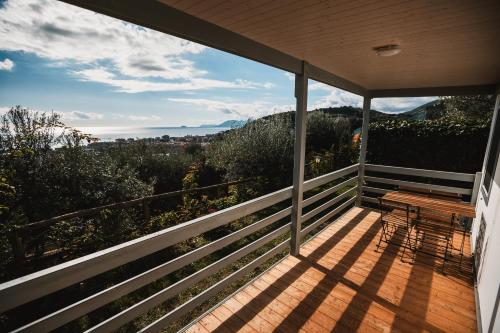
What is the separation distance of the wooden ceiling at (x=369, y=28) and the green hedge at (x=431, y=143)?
2.49 m

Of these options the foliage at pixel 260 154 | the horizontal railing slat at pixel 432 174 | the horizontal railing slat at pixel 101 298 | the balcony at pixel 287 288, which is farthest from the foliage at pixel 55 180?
the horizontal railing slat at pixel 432 174

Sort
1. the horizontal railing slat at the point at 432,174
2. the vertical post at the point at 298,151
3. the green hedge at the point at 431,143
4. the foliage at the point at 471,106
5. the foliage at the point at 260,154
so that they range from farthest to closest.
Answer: the foliage at the point at 471,106, the foliage at the point at 260,154, the green hedge at the point at 431,143, the horizontal railing slat at the point at 432,174, the vertical post at the point at 298,151

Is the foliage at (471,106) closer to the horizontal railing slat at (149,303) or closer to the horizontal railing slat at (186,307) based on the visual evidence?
the horizontal railing slat at (186,307)

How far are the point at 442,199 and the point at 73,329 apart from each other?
522 centimetres

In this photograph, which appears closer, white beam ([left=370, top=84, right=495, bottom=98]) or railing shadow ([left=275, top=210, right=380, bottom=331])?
railing shadow ([left=275, top=210, right=380, bottom=331])

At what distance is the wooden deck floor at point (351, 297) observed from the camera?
2.24 metres

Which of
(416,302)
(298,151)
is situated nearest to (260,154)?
(298,151)

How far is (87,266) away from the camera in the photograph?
1.41 metres

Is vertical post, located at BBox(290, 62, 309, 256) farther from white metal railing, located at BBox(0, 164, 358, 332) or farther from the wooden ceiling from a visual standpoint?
white metal railing, located at BBox(0, 164, 358, 332)

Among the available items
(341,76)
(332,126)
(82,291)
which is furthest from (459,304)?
(332,126)

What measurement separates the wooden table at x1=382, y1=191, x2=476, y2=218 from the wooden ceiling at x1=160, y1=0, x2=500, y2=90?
1.80 meters

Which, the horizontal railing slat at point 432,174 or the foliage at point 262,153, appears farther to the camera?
the foliage at point 262,153

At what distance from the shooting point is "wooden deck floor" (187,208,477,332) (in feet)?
7.36

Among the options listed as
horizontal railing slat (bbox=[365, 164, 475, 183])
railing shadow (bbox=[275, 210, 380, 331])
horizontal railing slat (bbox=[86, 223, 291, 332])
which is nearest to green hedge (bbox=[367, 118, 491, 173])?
horizontal railing slat (bbox=[365, 164, 475, 183])
